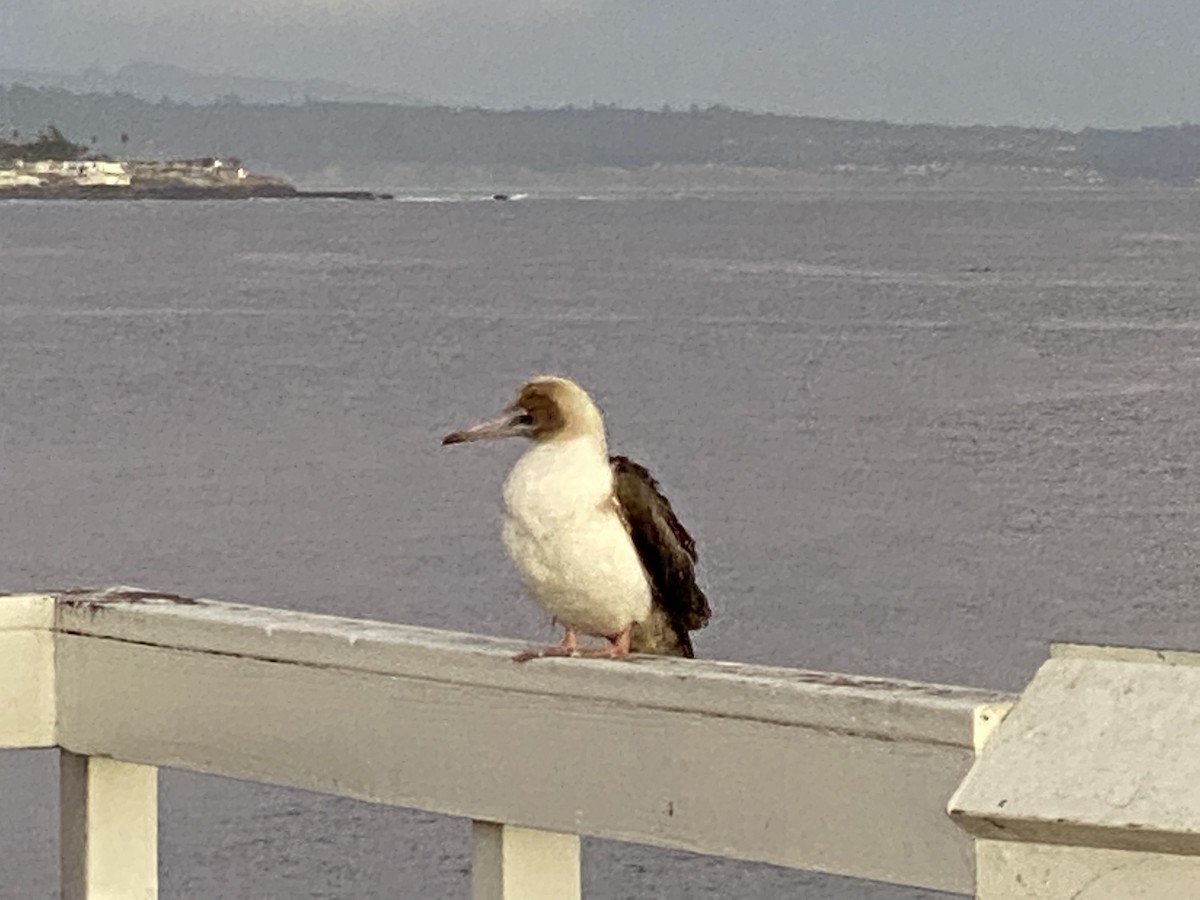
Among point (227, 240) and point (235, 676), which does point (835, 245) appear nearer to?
point (227, 240)

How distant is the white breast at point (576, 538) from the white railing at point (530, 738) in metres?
0.75

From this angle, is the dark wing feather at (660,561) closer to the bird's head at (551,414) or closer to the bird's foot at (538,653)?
the bird's head at (551,414)

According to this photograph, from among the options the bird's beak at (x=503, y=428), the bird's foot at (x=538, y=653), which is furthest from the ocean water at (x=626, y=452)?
the bird's foot at (x=538, y=653)

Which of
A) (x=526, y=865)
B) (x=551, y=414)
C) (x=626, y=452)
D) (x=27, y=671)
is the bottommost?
(x=526, y=865)

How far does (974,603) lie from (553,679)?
972 inches

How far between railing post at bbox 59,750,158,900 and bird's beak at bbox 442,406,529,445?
0.97 metres

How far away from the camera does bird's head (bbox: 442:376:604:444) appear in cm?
402

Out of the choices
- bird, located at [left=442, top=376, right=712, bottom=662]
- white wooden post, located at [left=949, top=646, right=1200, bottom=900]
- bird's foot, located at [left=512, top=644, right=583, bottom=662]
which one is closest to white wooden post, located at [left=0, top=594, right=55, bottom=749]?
bird's foot, located at [left=512, top=644, right=583, bottom=662]

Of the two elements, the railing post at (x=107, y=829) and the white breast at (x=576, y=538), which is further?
the white breast at (x=576, y=538)

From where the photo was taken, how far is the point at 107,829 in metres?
3.25

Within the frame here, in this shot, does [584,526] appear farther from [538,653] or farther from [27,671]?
[538,653]

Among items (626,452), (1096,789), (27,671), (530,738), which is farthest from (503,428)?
(626,452)

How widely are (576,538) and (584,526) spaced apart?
0.02 meters

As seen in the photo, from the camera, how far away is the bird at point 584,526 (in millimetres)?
4020
